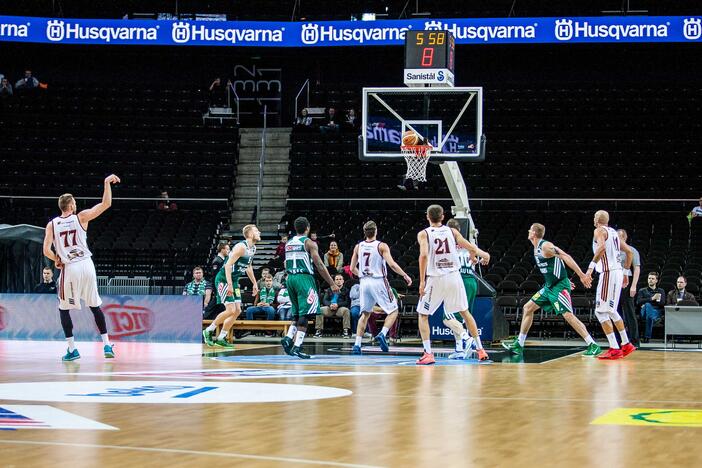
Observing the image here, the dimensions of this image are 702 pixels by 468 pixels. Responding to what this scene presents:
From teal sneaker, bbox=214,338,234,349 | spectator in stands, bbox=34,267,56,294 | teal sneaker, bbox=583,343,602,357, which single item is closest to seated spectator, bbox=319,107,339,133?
spectator in stands, bbox=34,267,56,294

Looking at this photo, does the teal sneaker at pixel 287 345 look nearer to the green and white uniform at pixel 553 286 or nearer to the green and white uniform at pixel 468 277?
the green and white uniform at pixel 468 277

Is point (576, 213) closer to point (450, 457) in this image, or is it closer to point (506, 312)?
point (506, 312)

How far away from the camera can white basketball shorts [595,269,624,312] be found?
13.2m

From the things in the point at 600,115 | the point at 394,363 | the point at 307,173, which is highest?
the point at 600,115

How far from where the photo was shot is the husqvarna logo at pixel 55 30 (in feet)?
91.7

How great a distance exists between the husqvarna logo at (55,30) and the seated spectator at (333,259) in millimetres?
11205

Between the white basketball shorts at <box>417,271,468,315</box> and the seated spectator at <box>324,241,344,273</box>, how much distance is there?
8.82 m

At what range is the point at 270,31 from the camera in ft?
92.0

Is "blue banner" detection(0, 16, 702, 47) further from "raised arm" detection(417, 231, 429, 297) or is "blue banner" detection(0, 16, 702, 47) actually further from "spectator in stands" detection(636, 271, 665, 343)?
"raised arm" detection(417, 231, 429, 297)

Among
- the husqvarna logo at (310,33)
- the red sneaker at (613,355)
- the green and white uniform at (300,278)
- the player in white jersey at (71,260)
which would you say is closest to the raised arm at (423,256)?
the green and white uniform at (300,278)

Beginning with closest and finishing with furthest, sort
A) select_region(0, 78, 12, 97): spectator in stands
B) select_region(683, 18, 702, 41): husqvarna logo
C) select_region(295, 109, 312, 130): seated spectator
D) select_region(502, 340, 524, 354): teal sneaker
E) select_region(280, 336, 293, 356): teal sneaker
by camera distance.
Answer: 1. select_region(280, 336, 293, 356): teal sneaker
2. select_region(502, 340, 524, 354): teal sneaker
3. select_region(683, 18, 702, 41): husqvarna logo
4. select_region(295, 109, 312, 130): seated spectator
5. select_region(0, 78, 12, 97): spectator in stands

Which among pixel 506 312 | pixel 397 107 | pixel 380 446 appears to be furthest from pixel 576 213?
pixel 380 446

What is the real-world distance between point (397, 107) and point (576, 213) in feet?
27.4

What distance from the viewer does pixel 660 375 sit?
412 inches
